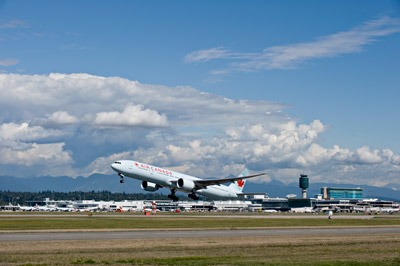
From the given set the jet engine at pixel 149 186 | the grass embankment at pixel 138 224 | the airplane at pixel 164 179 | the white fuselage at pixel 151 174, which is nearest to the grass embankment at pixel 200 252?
the grass embankment at pixel 138 224

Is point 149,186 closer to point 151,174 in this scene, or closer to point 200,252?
point 151,174

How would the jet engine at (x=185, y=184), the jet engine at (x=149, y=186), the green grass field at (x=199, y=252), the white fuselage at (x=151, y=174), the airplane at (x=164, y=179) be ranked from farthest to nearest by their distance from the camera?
1. the jet engine at (x=149, y=186)
2. the jet engine at (x=185, y=184)
3. the airplane at (x=164, y=179)
4. the white fuselage at (x=151, y=174)
5. the green grass field at (x=199, y=252)

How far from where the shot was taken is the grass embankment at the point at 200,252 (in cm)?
2642

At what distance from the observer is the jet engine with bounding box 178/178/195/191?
89.9 meters

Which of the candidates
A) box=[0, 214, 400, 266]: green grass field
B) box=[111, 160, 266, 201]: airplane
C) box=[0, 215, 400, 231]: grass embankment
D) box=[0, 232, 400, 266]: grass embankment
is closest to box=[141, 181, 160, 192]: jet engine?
box=[111, 160, 266, 201]: airplane

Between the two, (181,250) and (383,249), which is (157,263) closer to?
(181,250)

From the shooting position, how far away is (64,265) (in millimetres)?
24766

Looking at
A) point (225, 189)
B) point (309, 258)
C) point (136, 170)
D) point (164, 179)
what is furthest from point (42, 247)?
point (225, 189)

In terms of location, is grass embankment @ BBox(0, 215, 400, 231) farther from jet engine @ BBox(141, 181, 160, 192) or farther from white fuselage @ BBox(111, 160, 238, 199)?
jet engine @ BBox(141, 181, 160, 192)

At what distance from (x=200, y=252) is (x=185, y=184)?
5910cm

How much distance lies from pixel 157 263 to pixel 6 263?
7310 millimetres

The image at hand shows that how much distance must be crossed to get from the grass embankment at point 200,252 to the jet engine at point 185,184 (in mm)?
50381

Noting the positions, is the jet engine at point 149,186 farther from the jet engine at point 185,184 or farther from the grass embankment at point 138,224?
the grass embankment at point 138,224

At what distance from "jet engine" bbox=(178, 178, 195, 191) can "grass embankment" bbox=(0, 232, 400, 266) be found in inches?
1984
